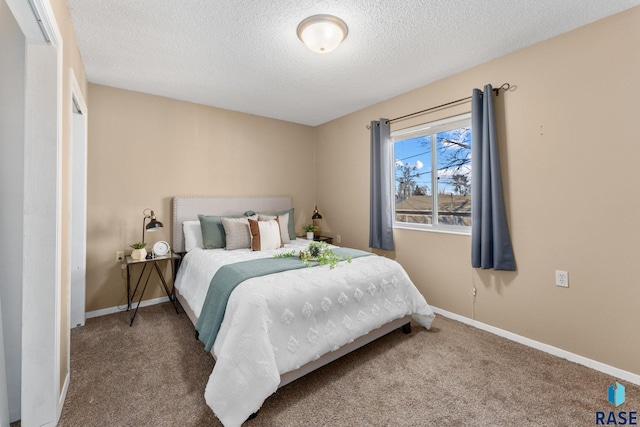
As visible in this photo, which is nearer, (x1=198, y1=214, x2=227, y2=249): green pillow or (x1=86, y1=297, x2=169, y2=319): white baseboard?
(x1=86, y1=297, x2=169, y2=319): white baseboard

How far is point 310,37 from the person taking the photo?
6.77 feet

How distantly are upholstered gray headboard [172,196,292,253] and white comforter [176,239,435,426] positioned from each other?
1053 mm

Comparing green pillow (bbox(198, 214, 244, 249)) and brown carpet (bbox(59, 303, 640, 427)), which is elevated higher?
green pillow (bbox(198, 214, 244, 249))

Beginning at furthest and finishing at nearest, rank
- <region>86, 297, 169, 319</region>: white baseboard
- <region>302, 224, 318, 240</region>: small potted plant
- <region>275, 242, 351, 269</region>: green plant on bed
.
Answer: <region>302, 224, 318, 240</region>: small potted plant
<region>86, 297, 169, 319</region>: white baseboard
<region>275, 242, 351, 269</region>: green plant on bed

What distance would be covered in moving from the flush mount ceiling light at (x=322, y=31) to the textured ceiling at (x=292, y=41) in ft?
0.15

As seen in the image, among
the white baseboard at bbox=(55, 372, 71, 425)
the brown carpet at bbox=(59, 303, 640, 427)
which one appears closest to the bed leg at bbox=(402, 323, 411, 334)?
the brown carpet at bbox=(59, 303, 640, 427)

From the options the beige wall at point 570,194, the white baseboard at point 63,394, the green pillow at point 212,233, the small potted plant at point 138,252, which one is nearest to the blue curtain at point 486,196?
the beige wall at point 570,194

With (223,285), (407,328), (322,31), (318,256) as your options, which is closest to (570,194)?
(407,328)

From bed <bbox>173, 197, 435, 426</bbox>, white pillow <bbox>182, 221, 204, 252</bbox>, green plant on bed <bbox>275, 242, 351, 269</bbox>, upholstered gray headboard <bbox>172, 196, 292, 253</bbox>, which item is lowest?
bed <bbox>173, 197, 435, 426</bbox>

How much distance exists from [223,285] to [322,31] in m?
1.94

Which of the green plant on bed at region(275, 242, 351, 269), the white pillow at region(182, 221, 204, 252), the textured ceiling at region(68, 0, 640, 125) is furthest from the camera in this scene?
the white pillow at region(182, 221, 204, 252)

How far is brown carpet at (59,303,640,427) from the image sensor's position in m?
1.60

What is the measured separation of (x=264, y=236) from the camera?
3.17 metres

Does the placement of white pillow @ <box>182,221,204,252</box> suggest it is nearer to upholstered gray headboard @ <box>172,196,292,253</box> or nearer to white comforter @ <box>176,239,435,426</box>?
upholstered gray headboard @ <box>172,196,292,253</box>
